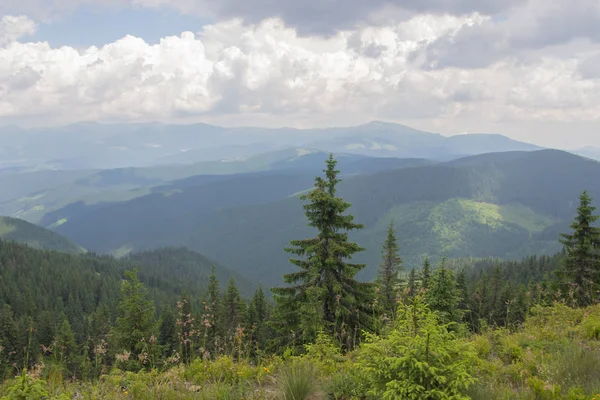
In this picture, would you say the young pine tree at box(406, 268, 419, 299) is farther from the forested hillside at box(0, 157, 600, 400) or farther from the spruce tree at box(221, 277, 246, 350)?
the spruce tree at box(221, 277, 246, 350)

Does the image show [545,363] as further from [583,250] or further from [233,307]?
[233,307]

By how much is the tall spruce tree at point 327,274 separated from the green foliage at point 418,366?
10.5m

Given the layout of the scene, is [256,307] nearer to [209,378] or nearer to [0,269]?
[209,378]

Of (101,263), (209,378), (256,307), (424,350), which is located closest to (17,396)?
(209,378)

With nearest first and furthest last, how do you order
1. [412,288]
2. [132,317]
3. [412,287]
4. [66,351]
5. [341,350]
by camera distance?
[341,350], [132,317], [412,288], [412,287], [66,351]

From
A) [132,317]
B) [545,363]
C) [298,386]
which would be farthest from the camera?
[132,317]

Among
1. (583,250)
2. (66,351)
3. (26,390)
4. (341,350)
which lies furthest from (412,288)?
(66,351)

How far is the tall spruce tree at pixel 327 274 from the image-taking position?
15570mm

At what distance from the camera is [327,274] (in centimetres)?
1598

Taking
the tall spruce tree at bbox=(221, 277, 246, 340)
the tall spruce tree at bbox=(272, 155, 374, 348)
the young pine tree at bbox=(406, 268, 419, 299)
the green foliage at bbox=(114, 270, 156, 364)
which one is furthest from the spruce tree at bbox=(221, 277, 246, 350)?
the tall spruce tree at bbox=(272, 155, 374, 348)

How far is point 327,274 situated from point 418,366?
11958mm

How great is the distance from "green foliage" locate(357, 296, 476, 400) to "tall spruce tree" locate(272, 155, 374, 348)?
10.5 m

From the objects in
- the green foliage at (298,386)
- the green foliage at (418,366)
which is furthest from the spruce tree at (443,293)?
the green foliage at (418,366)

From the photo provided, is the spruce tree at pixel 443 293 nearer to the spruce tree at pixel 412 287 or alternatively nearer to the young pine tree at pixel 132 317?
the spruce tree at pixel 412 287
